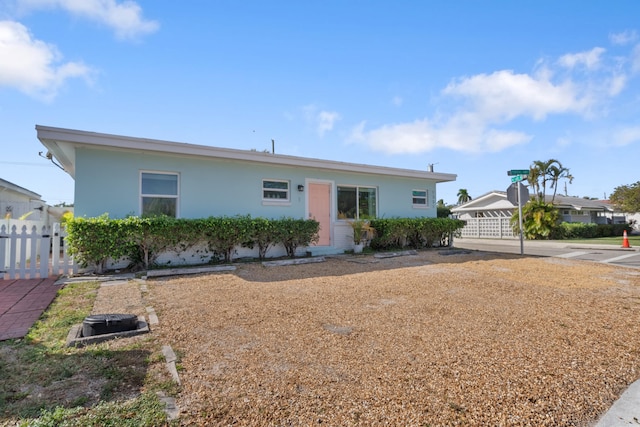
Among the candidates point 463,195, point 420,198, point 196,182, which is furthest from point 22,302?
point 463,195

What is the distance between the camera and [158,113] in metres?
11.0

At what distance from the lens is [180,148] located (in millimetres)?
8133

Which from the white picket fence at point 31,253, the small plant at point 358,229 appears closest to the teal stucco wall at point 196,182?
the white picket fence at point 31,253

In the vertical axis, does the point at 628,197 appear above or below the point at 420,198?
above

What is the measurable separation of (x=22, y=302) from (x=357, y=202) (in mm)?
9258

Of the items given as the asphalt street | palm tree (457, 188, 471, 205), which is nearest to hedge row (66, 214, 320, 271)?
the asphalt street

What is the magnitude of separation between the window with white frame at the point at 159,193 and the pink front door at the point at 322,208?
4.21 metres

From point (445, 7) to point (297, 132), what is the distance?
7042 millimetres

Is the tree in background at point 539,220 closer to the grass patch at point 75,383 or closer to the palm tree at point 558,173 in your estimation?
the palm tree at point 558,173

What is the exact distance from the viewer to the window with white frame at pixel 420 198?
1320cm

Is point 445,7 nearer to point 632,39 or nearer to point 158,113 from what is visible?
point 632,39

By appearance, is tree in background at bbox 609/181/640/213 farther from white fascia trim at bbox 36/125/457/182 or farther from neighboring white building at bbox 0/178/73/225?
neighboring white building at bbox 0/178/73/225

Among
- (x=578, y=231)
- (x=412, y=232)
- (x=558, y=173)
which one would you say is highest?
(x=558, y=173)

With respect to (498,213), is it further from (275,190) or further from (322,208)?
(275,190)
